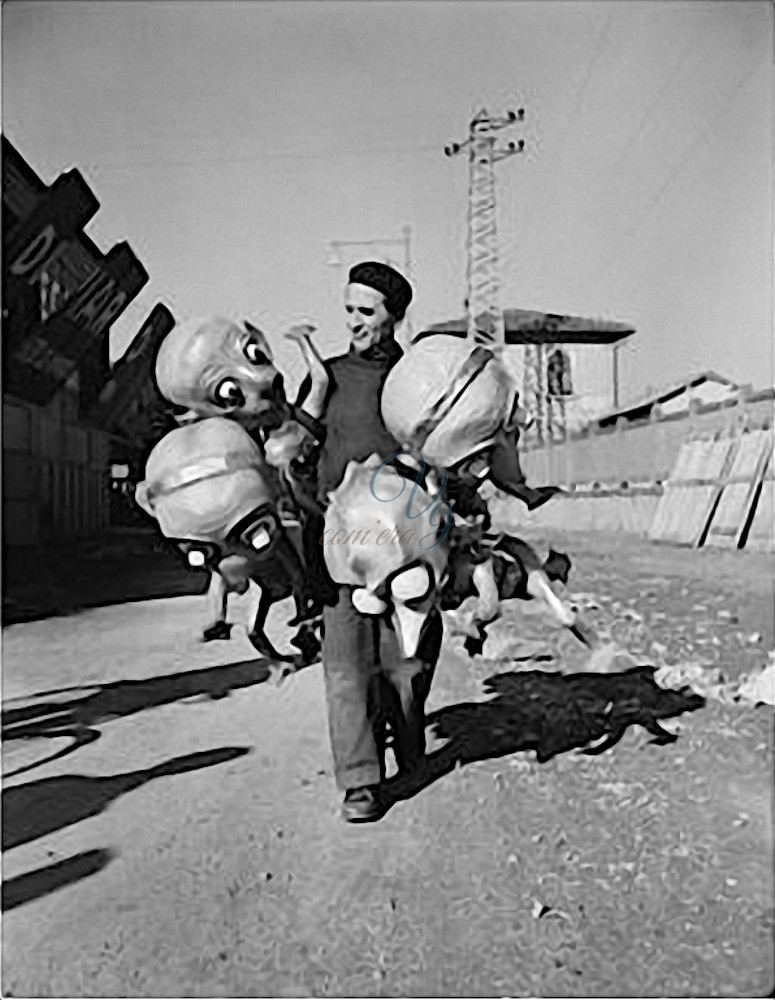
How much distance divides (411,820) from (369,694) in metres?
0.13

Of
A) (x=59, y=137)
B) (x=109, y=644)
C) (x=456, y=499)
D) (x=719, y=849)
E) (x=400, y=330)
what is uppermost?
(x=59, y=137)

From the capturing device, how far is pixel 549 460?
38.5 inches

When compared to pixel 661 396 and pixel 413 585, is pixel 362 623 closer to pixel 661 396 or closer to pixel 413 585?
pixel 413 585

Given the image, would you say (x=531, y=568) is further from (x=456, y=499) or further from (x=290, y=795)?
(x=290, y=795)

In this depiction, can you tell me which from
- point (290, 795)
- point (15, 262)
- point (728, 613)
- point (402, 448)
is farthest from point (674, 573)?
point (15, 262)

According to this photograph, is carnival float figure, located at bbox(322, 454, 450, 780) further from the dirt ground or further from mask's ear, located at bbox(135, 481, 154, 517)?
mask's ear, located at bbox(135, 481, 154, 517)

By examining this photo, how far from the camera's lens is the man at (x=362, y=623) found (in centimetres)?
97

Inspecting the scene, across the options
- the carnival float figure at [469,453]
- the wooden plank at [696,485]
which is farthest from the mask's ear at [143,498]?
the wooden plank at [696,485]

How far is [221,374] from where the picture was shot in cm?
94

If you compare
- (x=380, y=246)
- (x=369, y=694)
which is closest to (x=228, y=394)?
(x=380, y=246)

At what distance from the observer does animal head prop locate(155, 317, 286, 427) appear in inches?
37.1

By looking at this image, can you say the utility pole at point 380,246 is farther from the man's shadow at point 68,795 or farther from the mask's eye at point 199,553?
the man's shadow at point 68,795

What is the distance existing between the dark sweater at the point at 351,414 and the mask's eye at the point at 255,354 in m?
0.04

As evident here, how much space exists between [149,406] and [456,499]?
0.31 m
